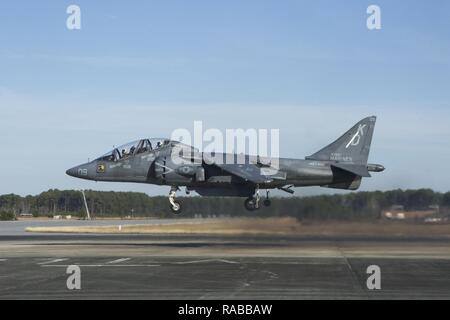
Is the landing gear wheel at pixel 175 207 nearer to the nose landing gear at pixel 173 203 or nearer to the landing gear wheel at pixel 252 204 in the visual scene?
the nose landing gear at pixel 173 203

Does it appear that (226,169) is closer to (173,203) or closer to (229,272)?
(173,203)

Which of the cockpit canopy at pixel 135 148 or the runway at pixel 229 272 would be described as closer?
the runway at pixel 229 272

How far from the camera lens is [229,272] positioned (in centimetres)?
1925

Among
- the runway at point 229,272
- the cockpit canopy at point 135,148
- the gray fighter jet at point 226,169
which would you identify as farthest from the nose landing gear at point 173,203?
the runway at point 229,272

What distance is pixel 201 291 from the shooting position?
49.7 ft

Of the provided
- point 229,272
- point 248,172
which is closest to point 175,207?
point 248,172

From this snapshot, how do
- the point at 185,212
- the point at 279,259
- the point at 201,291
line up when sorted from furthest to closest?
the point at 185,212 → the point at 279,259 → the point at 201,291

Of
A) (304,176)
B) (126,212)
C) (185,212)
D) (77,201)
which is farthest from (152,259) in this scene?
(77,201)

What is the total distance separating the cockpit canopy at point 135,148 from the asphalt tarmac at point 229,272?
11747mm

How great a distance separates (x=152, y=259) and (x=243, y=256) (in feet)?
11.6

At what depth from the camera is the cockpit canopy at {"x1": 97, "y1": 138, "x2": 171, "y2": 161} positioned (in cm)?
→ 4069

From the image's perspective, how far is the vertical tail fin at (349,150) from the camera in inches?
1660

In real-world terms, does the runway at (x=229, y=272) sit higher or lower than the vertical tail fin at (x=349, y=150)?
lower
